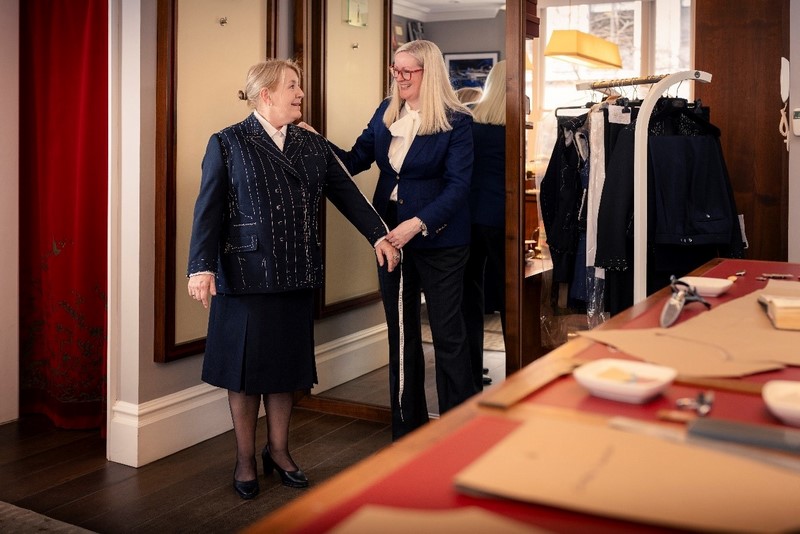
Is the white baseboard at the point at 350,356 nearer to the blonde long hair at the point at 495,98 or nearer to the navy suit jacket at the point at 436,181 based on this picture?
the navy suit jacket at the point at 436,181

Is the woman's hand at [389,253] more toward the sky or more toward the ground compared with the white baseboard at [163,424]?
more toward the sky

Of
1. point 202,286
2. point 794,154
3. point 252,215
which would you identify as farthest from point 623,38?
point 202,286

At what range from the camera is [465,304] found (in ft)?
11.8

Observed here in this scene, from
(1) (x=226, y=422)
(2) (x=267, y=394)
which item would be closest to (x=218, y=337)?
(2) (x=267, y=394)

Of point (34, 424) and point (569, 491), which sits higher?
point (569, 491)

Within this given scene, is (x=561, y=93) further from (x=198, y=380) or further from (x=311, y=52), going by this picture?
(x=198, y=380)

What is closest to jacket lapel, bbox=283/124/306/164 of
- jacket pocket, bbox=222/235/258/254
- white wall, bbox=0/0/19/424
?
jacket pocket, bbox=222/235/258/254

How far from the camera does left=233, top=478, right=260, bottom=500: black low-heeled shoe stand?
2.96 meters

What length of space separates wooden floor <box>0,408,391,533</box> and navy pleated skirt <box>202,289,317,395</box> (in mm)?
Result: 412

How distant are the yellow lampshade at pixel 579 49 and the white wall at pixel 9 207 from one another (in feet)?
11.7

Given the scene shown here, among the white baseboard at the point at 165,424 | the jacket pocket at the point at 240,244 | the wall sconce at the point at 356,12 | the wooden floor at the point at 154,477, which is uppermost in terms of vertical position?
the wall sconce at the point at 356,12

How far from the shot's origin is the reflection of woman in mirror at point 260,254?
9.21 ft

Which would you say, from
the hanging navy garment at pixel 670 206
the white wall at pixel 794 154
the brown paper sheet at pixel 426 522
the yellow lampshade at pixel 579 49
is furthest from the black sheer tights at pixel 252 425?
the yellow lampshade at pixel 579 49

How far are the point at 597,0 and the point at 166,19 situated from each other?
585cm
